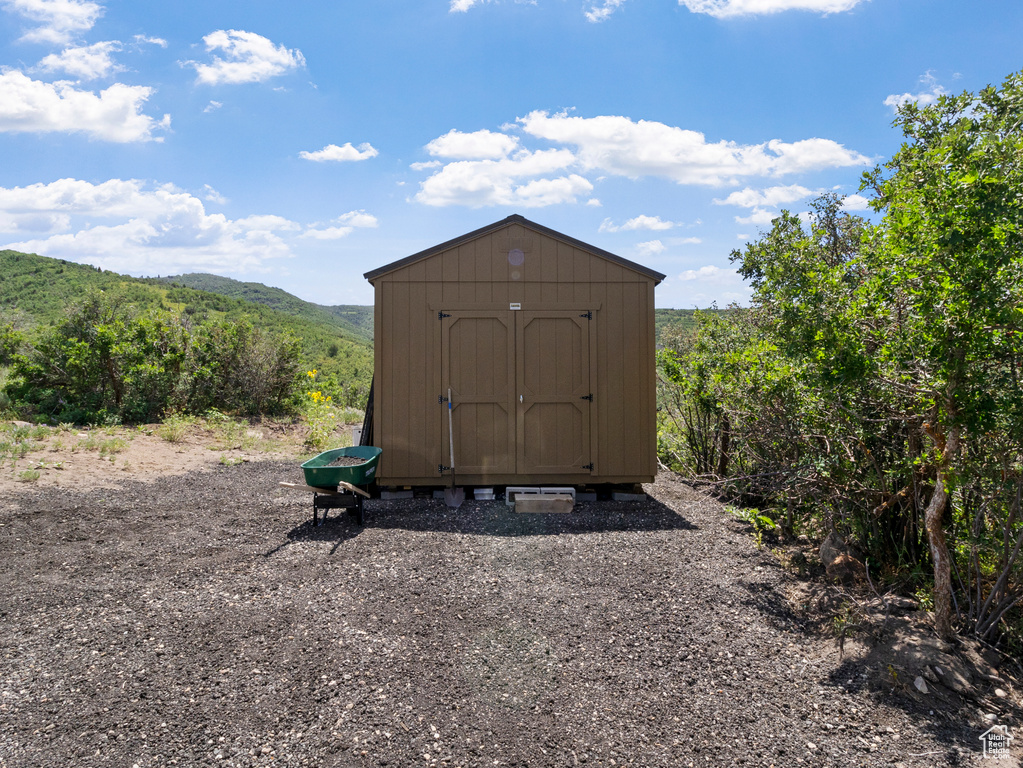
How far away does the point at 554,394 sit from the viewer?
6949 millimetres

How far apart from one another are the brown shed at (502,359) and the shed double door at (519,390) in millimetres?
11

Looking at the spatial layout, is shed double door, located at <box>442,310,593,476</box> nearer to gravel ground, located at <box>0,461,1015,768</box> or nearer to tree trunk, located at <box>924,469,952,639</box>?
gravel ground, located at <box>0,461,1015,768</box>

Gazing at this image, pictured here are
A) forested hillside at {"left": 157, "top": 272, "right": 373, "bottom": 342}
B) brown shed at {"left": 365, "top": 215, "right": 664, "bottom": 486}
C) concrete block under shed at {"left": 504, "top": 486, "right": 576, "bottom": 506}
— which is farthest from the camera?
forested hillside at {"left": 157, "top": 272, "right": 373, "bottom": 342}

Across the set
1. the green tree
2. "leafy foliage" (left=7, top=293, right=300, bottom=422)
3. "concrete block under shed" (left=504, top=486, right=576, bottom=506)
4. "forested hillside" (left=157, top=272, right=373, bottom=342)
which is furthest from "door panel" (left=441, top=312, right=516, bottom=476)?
"forested hillside" (left=157, top=272, right=373, bottom=342)

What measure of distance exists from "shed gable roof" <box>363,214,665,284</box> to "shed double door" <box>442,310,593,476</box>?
72cm

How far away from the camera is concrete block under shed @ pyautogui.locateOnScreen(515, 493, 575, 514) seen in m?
6.51

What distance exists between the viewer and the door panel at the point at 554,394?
695 centimetres

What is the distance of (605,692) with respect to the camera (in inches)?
121

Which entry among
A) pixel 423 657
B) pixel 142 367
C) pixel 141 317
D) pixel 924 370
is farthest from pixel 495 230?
pixel 141 317

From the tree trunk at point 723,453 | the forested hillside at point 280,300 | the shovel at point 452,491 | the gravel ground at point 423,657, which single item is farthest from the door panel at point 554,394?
the forested hillside at point 280,300

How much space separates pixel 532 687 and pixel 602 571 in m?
1.70

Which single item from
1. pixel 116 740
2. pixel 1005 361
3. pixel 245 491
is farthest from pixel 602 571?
pixel 245 491

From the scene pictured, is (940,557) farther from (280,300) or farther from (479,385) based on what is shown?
(280,300)

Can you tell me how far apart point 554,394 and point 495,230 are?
1.99 metres
